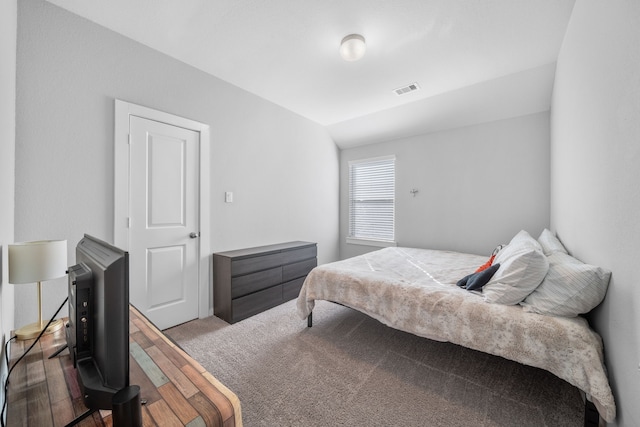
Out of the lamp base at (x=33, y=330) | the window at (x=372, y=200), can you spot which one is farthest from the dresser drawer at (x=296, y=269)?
the lamp base at (x=33, y=330)

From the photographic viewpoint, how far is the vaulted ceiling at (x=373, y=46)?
1.95 metres

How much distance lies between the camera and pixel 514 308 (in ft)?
5.32

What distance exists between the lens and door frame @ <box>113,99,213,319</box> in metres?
2.22

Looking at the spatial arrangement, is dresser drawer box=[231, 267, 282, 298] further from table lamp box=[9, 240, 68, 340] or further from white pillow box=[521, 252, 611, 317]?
white pillow box=[521, 252, 611, 317]

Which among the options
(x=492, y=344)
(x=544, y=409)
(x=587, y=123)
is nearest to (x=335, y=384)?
(x=492, y=344)

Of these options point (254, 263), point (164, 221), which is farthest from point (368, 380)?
point (164, 221)

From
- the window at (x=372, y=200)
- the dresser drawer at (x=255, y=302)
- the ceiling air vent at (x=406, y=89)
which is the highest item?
the ceiling air vent at (x=406, y=89)

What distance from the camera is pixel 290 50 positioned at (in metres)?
2.45

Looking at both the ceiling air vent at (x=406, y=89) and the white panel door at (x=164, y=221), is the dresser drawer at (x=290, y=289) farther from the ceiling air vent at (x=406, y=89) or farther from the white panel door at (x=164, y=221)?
the ceiling air vent at (x=406, y=89)

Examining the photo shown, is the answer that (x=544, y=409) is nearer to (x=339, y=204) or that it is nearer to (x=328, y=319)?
(x=328, y=319)

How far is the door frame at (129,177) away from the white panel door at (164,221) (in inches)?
1.6

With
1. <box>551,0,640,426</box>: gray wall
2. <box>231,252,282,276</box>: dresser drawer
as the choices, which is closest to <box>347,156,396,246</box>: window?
<box>231,252,282,276</box>: dresser drawer

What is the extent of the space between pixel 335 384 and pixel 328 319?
1013 mm

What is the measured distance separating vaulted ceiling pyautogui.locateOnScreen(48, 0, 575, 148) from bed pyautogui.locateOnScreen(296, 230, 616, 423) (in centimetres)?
181
